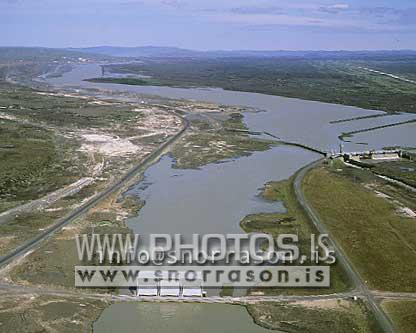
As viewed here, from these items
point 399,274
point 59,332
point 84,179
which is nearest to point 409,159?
point 399,274

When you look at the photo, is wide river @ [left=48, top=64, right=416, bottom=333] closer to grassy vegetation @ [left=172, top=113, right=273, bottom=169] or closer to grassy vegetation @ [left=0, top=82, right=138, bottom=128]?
grassy vegetation @ [left=172, top=113, right=273, bottom=169]

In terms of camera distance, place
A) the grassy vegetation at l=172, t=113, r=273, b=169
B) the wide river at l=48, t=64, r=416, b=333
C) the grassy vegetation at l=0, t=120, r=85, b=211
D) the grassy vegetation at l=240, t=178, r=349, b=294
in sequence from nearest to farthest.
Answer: the wide river at l=48, t=64, r=416, b=333
the grassy vegetation at l=240, t=178, r=349, b=294
the grassy vegetation at l=0, t=120, r=85, b=211
the grassy vegetation at l=172, t=113, r=273, b=169

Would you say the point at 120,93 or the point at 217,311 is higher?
the point at 120,93

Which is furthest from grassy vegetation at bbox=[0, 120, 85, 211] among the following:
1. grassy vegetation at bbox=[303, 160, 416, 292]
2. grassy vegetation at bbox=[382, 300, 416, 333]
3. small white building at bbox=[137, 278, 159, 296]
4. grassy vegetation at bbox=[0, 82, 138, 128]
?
grassy vegetation at bbox=[382, 300, 416, 333]

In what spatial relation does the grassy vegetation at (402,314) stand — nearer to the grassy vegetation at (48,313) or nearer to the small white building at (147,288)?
the small white building at (147,288)

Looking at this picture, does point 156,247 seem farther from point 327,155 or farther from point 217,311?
Result: point 327,155

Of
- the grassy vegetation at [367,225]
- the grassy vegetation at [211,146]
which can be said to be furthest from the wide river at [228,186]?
the grassy vegetation at [367,225]
